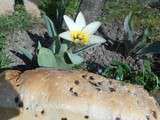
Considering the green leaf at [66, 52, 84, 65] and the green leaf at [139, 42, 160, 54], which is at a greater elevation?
the green leaf at [139, 42, 160, 54]

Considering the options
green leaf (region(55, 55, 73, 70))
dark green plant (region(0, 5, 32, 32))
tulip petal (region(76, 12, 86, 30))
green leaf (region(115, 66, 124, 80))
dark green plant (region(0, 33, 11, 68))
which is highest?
dark green plant (region(0, 5, 32, 32))

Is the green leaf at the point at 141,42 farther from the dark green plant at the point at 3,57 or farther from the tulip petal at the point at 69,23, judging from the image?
the dark green plant at the point at 3,57

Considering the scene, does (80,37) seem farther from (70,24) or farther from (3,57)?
(3,57)

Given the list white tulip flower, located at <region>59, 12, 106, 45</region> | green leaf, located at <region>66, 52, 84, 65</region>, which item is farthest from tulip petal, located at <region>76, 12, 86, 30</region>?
green leaf, located at <region>66, 52, 84, 65</region>

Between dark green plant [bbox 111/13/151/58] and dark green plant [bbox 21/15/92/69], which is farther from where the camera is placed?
dark green plant [bbox 111/13/151/58]

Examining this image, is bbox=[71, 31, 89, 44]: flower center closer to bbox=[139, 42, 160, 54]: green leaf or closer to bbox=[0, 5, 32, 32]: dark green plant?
bbox=[139, 42, 160, 54]: green leaf

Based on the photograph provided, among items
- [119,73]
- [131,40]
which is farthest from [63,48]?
[131,40]

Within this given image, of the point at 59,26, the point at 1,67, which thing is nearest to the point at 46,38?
the point at 59,26
